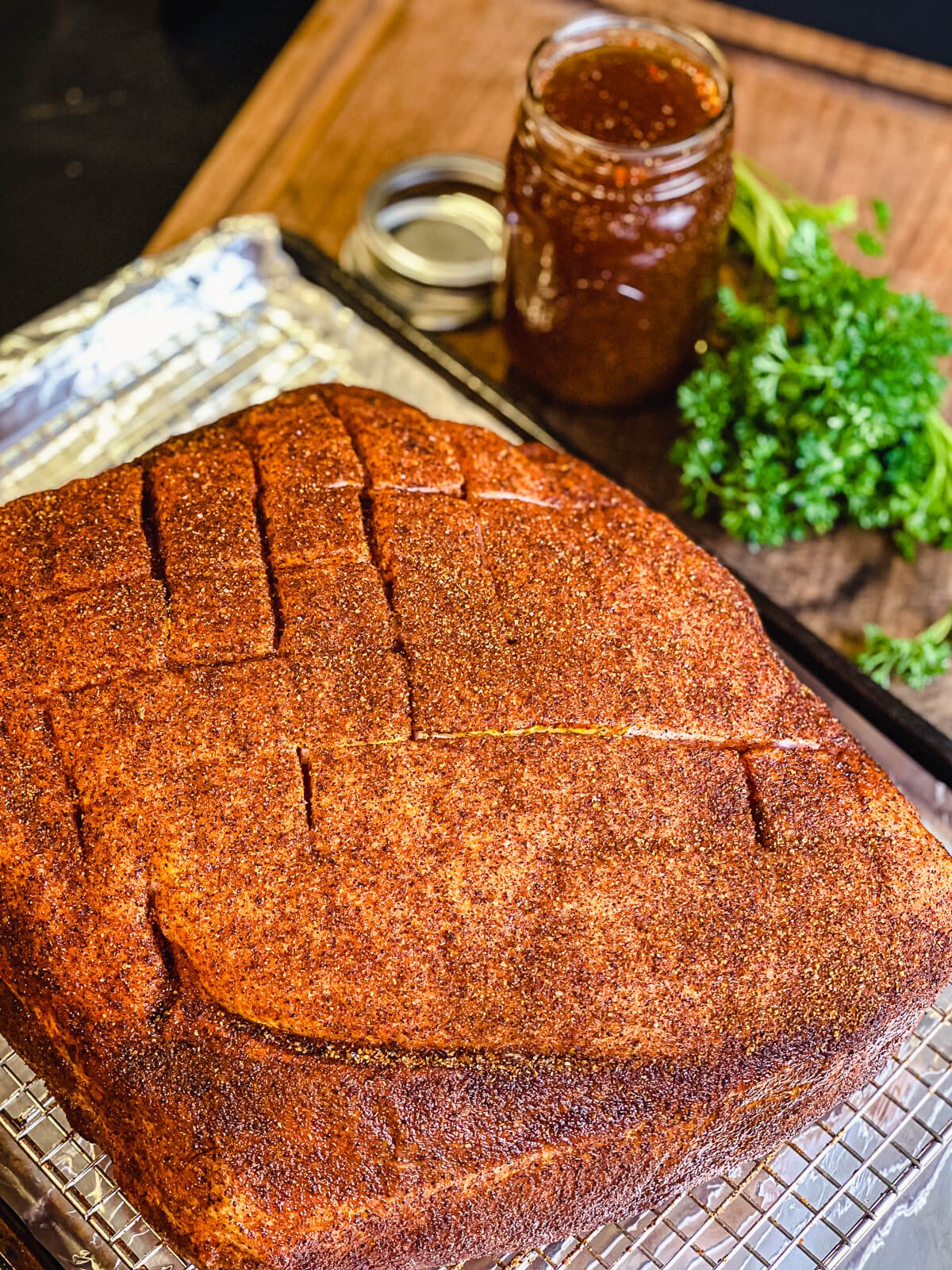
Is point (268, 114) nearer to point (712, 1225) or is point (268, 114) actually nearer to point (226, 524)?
point (226, 524)

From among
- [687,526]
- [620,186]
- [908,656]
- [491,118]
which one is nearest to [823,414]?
[687,526]

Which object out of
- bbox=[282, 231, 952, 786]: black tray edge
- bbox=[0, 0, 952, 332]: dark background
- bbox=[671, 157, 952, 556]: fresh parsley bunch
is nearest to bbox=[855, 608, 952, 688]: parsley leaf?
bbox=[282, 231, 952, 786]: black tray edge

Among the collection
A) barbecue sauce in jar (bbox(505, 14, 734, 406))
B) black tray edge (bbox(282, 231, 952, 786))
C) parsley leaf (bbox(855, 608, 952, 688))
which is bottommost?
parsley leaf (bbox(855, 608, 952, 688))

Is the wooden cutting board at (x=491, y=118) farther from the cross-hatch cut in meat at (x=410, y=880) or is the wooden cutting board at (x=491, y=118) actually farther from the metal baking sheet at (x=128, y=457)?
the cross-hatch cut in meat at (x=410, y=880)

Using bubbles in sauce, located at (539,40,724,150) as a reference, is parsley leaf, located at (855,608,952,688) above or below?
below

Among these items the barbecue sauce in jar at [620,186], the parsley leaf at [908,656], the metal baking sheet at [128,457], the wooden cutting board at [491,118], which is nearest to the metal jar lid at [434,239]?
the wooden cutting board at [491,118]

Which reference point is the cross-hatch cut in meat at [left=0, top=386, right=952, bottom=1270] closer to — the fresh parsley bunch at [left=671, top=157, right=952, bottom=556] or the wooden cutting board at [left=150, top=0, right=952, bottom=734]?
the fresh parsley bunch at [left=671, top=157, right=952, bottom=556]

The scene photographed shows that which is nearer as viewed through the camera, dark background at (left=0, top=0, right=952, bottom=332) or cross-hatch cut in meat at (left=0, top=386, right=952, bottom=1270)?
cross-hatch cut in meat at (left=0, top=386, right=952, bottom=1270)

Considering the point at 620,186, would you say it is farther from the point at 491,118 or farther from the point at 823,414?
the point at 491,118
